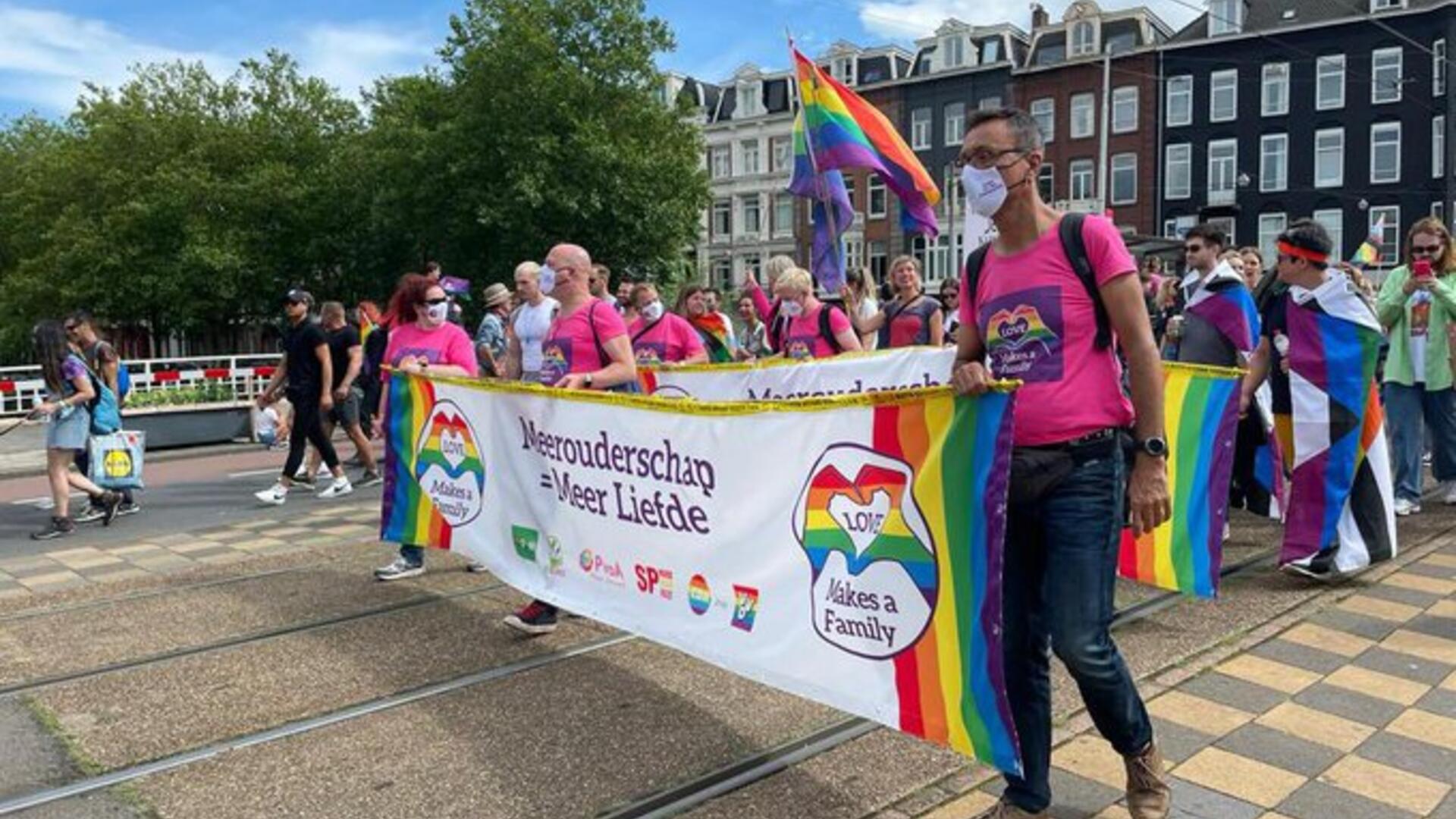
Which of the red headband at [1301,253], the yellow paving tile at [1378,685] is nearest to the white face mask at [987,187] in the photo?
the yellow paving tile at [1378,685]

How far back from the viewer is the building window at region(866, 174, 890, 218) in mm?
58469

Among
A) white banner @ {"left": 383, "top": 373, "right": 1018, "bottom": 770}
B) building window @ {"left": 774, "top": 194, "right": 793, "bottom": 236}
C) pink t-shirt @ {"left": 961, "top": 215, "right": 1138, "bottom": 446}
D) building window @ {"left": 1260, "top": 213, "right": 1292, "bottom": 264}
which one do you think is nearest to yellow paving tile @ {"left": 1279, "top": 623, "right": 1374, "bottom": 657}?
pink t-shirt @ {"left": 961, "top": 215, "right": 1138, "bottom": 446}

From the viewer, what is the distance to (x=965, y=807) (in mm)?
3342

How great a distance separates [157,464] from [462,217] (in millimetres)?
25468

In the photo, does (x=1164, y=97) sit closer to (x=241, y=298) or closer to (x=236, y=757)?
(x=241, y=298)

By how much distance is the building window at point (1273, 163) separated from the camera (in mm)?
46281

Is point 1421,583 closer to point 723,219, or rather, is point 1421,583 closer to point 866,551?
point 866,551

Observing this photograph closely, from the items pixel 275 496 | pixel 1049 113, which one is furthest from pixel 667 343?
pixel 1049 113

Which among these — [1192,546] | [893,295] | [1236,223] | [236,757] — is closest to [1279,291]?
[1192,546]

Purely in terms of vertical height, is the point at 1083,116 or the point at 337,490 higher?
the point at 1083,116

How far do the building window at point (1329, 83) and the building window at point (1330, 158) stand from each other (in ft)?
3.43

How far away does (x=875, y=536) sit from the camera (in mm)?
3125

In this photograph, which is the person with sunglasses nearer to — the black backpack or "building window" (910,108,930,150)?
the black backpack

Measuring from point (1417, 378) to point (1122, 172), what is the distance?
45.4 m
